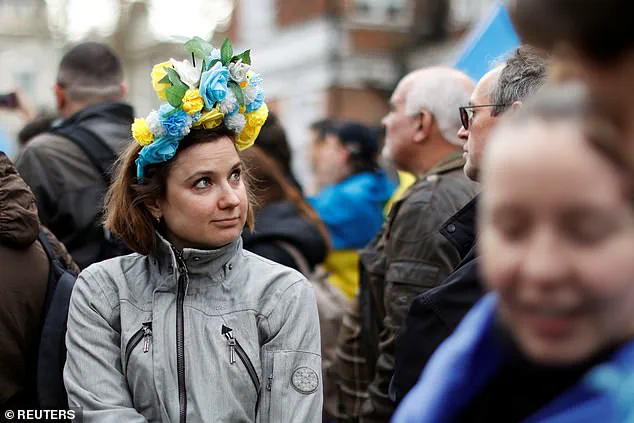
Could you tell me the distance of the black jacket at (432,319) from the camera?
2830 mm

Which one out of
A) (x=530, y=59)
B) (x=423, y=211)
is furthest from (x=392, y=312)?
(x=530, y=59)

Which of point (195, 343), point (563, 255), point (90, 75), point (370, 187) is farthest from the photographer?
point (370, 187)

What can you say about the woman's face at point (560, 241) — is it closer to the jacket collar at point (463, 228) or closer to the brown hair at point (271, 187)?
the jacket collar at point (463, 228)

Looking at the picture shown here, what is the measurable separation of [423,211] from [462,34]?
17.5 m

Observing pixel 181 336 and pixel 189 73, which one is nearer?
pixel 181 336

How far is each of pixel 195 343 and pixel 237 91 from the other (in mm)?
877

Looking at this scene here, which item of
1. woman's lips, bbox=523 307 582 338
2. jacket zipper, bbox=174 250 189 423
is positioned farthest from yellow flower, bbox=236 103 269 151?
woman's lips, bbox=523 307 582 338

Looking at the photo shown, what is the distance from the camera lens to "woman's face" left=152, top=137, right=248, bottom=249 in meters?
3.11

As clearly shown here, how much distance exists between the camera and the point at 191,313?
2945 millimetres

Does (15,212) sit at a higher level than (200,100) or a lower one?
lower

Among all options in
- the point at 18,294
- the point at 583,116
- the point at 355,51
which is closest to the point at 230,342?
the point at 18,294

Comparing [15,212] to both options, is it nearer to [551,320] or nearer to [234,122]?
[234,122]

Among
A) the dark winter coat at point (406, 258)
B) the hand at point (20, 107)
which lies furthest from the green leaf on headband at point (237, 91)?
the hand at point (20, 107)

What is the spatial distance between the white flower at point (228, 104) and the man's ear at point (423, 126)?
1.60 meters
